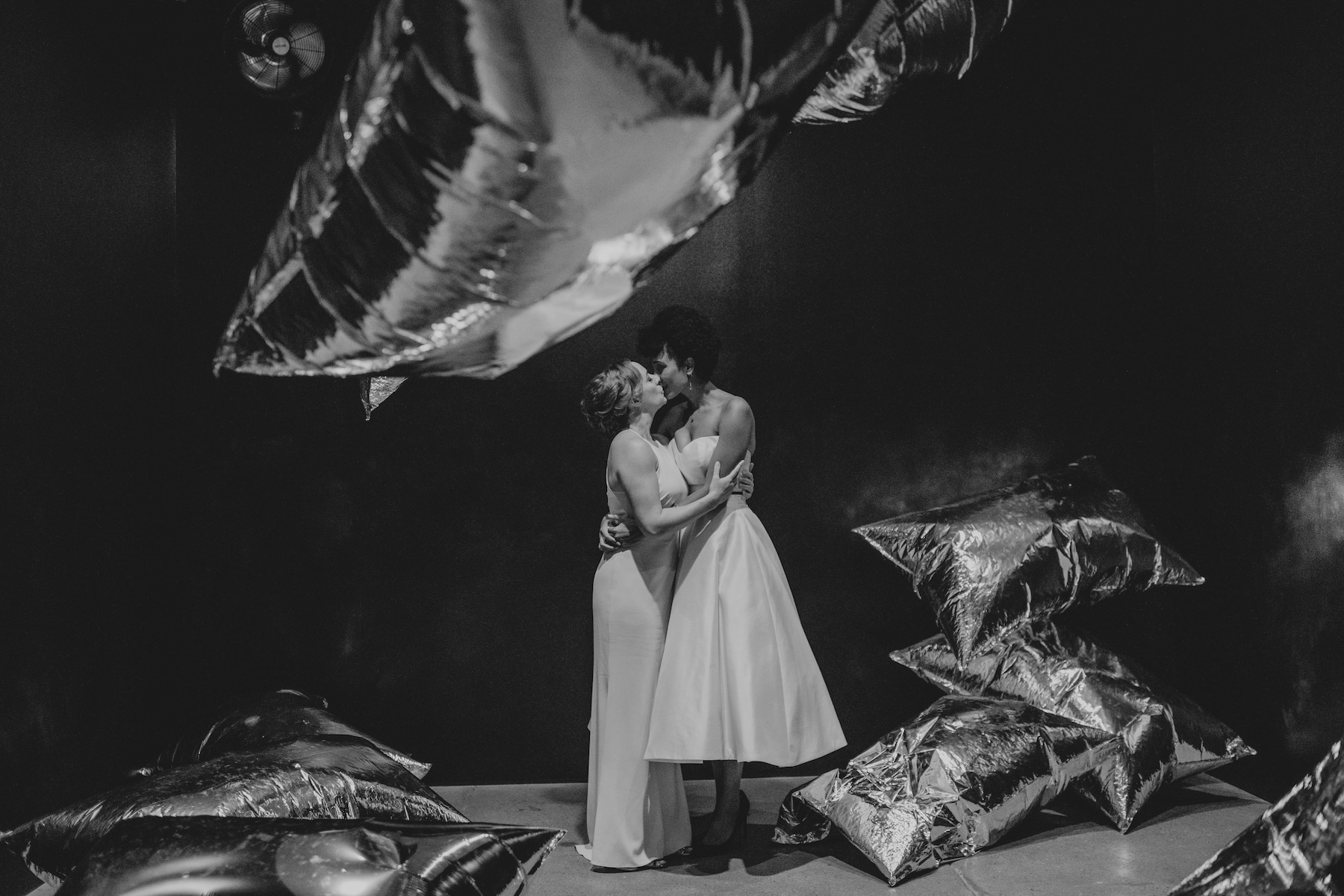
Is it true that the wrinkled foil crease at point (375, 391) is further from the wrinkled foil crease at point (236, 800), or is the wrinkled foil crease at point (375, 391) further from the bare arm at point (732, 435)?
the bare arm at point (732, 435)

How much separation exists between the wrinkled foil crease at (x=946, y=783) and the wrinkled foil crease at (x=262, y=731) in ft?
4.19

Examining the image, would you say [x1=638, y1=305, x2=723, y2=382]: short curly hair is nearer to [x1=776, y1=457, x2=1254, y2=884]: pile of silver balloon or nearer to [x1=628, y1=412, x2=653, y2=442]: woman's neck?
[x1=628, y1=412, x2=653, y2=442]: woman's neck

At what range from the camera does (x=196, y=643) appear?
3.97m

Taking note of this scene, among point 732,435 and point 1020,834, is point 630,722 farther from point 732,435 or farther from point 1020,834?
point 1020,834

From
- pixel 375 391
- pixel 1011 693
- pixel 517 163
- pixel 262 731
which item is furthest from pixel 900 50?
pixel 1011 693

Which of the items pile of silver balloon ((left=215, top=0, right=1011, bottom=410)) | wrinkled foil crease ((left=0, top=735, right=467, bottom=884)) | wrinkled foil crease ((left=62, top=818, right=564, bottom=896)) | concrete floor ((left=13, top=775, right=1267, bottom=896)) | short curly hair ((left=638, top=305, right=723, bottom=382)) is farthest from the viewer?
short curly hair ((left=638, top=305, right=723, bottom=382))

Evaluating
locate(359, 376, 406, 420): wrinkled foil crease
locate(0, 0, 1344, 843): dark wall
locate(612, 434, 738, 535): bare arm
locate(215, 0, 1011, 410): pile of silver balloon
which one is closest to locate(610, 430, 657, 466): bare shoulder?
locate(612, 434, 738, 535): bare arm

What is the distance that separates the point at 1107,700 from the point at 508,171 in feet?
11.2

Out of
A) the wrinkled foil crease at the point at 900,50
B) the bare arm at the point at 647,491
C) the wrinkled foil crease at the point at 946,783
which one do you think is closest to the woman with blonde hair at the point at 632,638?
the bare arm at the point at 647,491

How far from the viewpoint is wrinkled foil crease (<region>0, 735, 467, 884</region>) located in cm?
217

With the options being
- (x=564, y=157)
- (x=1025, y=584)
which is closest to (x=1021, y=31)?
(x=1025, y=584)

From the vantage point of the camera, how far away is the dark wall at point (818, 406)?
3.67 meters

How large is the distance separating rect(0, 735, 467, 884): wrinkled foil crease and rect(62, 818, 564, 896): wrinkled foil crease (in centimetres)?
68

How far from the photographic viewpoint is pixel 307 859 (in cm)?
131
